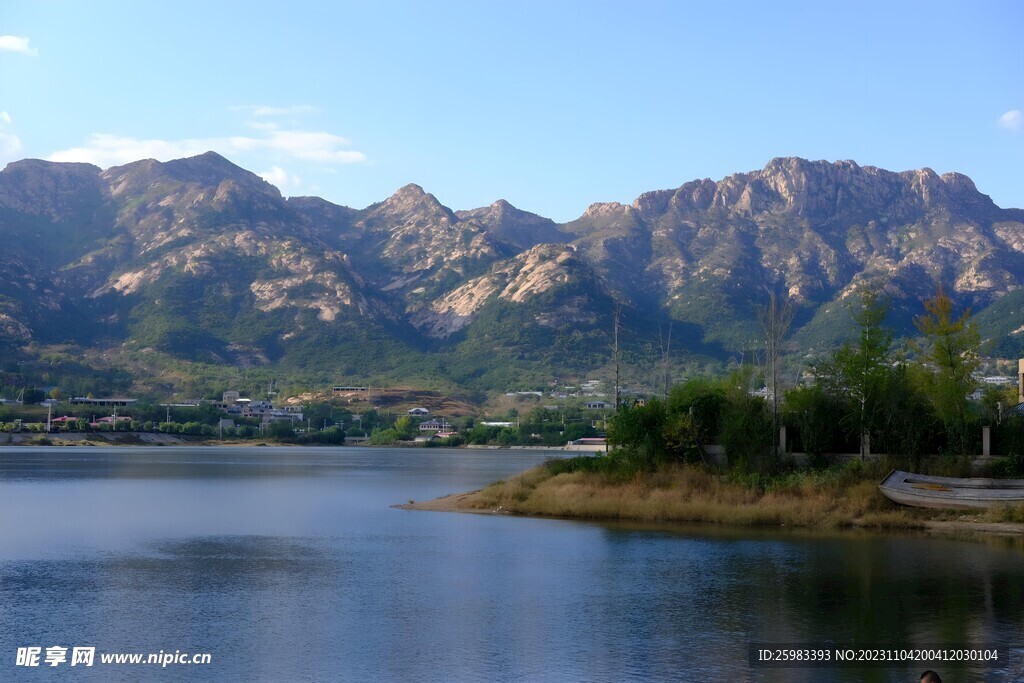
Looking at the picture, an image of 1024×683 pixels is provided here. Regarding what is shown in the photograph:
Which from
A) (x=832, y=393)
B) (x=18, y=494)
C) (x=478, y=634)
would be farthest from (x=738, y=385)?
(x=18, y=494)

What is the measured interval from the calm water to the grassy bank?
112 inches

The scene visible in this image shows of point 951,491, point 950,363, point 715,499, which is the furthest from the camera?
point 950,363

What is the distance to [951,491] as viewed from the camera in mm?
50000

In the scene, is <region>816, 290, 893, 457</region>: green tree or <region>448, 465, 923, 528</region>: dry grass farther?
<region>816, 290, 893, 457</region>: green tree

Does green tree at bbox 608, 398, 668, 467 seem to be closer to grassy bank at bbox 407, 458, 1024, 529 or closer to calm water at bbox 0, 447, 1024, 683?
grassy bank at bbox 407, 458, 1024, 529

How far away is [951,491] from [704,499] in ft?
37.3

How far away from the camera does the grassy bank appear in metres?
49.7

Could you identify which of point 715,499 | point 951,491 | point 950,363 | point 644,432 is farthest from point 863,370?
point 644,432

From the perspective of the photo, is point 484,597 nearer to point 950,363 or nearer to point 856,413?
point 856,413

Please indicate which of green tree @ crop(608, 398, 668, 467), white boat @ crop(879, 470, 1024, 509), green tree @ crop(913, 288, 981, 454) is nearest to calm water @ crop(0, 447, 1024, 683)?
white boat @ crop(879, 470, 1024, 509)

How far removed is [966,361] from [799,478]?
41.0ft

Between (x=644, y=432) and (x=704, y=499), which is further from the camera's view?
(x=644, y=432)

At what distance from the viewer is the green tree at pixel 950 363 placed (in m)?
53.6

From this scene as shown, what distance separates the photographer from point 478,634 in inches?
1085
